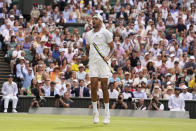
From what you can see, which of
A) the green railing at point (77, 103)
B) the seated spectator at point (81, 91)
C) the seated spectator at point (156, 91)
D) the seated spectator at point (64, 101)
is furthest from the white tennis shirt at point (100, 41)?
the seated spectator at point (156, 91)

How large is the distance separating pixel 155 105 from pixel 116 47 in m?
6.50

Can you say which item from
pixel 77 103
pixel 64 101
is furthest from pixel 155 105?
pixel 64 101

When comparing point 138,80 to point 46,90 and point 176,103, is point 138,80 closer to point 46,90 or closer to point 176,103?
point 176,103

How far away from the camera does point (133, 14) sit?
30328mm

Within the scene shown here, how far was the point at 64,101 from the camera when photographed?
2145 cm

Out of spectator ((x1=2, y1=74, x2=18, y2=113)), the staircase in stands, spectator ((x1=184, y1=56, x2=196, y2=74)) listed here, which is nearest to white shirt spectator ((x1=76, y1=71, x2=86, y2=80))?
spectator ((x1=2, y1=74, x2=18, y2=113))

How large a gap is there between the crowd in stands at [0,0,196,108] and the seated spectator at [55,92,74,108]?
0.95 ft

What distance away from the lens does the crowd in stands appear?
2308 centimetres

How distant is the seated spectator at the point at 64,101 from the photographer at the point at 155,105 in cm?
302

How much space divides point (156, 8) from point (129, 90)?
9066 mm

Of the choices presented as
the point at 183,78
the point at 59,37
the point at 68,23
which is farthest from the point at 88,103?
the point at 68,23

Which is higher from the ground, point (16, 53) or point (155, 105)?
point (16, 53)

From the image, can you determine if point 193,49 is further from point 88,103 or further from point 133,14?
point 88,103

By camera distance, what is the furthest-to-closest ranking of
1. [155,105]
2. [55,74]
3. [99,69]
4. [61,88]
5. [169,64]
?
1. [169,64]
2. [55,74]
3. [61,88]
4. [155,105]
5. [99,69]
